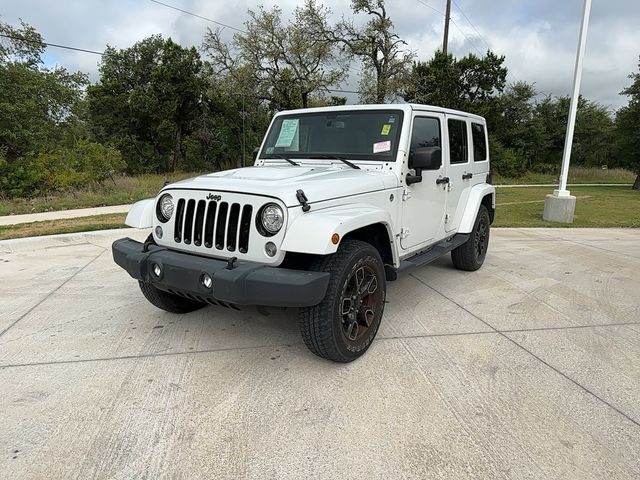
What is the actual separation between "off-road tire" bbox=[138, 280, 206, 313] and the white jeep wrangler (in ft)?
0.03

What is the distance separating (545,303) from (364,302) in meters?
2.30

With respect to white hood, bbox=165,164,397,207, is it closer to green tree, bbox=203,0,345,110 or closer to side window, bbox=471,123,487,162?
side window, bbox=471,123,487,162

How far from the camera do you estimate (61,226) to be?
8.31 m

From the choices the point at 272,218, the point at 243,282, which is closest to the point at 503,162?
the point at 272,218

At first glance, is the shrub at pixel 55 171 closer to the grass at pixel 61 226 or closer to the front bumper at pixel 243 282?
the grass at pixel 61 226

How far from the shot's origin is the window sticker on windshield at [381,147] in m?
3.80

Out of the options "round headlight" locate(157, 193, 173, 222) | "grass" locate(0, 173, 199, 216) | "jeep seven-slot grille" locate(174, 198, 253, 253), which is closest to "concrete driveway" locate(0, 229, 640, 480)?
"jeep seven-slot grille" locate(174, 198, 253, 253)

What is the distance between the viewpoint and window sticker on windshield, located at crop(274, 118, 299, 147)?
436cm

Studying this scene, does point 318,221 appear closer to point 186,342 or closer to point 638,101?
point 186,342

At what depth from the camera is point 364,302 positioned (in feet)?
10.7

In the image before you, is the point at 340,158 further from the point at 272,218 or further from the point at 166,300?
the point at 166,300

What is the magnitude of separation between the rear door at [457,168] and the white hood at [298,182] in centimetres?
132

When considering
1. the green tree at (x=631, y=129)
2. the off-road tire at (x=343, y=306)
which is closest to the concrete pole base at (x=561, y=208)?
the off-road tire at (x=343, y=306)

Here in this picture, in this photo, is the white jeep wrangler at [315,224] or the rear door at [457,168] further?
the rear door at [457,168]
